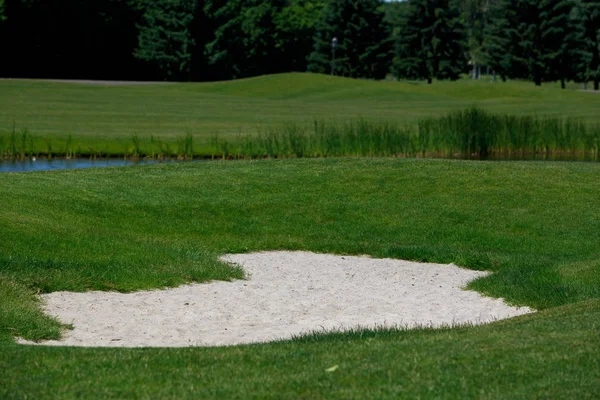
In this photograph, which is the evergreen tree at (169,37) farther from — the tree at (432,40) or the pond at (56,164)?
the pond at (56,164)

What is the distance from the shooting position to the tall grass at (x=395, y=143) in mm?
30125

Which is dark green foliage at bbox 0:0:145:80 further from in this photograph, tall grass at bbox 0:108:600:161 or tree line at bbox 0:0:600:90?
tall grass at bbox 0:108:600:161

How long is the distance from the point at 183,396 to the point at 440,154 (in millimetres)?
25306

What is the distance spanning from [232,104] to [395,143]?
21.6 meters

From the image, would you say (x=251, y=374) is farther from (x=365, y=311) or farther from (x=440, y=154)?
(x=440, y=154)

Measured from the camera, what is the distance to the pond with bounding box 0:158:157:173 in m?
27.7

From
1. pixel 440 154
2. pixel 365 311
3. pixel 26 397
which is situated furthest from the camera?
pixel 440 154

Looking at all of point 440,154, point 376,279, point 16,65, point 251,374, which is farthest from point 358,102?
point 251,374

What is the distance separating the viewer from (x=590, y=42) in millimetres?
88625

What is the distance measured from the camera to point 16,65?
8062 cm

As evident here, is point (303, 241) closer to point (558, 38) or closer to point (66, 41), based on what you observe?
point (66, 41)

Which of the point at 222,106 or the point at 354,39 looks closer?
the point at 222,106

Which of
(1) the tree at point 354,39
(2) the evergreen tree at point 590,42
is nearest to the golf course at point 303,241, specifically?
(2) the evergreen tree at point 590,42

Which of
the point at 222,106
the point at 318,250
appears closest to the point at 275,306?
the point at 318,250
